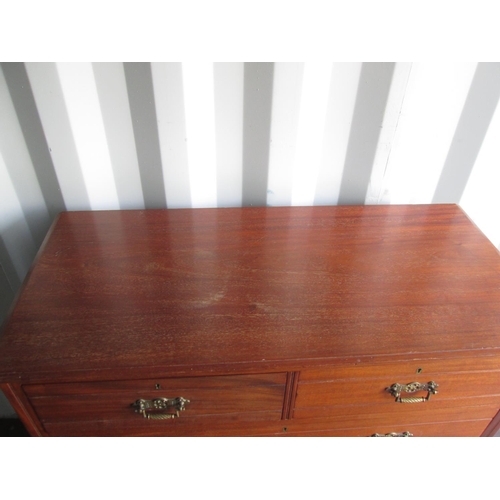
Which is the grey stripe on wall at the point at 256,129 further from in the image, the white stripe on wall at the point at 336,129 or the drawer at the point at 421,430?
the drawer at the point at 421,430

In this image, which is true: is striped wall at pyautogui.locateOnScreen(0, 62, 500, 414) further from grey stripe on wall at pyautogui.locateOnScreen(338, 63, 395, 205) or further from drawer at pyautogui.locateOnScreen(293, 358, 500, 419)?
drawer at pyautogui.locateOnScreen(293, 358, 500, 419)

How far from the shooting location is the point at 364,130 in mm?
1094

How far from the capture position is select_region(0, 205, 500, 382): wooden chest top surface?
29.5 inches

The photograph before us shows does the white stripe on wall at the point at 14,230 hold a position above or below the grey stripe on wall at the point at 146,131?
below

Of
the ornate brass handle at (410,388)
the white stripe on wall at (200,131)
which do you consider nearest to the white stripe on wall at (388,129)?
the white stripe on wall at (200,131)

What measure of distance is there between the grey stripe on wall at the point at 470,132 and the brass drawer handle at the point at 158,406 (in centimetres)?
95

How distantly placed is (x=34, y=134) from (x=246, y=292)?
0.69 m

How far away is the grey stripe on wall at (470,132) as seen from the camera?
1027 mm

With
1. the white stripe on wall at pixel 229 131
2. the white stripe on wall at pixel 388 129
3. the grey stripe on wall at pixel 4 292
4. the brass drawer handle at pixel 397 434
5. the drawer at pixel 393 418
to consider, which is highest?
the white stripe on wall at pixel 229 131

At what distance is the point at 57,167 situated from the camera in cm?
108

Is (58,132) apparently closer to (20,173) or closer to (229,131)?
(20,173)
